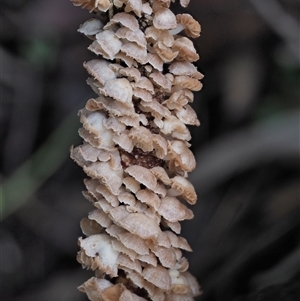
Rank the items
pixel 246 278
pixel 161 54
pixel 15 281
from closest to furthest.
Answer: pixel 161 54 → pixel 246 278 → pixel 15 281

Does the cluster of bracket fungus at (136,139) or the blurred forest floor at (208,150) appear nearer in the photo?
the cluster of bracket fungus at (136,139)

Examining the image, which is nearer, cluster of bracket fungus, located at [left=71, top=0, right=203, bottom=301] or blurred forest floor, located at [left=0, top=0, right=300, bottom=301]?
cluster of bracket fungus, located at [left=71, top=0, right=203, bottom=301]

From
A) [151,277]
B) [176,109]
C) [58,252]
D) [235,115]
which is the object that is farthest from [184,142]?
[58,252]

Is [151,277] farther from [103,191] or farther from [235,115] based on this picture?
[235,115]

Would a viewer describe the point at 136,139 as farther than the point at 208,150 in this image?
No
